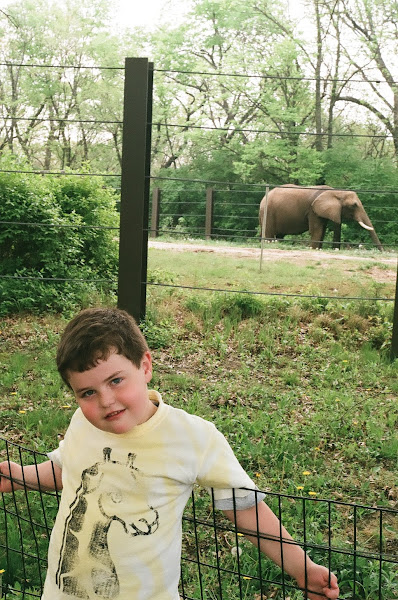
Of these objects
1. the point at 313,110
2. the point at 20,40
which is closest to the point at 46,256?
the point at 313,110

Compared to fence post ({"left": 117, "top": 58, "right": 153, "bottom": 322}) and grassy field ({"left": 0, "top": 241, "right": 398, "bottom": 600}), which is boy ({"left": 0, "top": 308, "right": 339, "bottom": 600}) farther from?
fence post ({"left": 117, "top": 58, "right": 153, "bottom": 322})

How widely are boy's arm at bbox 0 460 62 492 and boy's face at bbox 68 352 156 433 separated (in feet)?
1.42

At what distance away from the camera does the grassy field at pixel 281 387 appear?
3.76m

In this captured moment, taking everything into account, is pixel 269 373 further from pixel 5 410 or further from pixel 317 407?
pixel 5 410

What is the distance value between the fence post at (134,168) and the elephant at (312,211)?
6985mm

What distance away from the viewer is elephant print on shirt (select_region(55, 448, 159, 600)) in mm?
1703

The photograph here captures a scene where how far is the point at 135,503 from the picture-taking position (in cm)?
172

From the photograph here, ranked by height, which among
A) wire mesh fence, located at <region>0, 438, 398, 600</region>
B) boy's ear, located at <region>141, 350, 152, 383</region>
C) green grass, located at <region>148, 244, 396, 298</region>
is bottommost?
wire mesh fence, located at <region>0, 438, 398, 600</region>

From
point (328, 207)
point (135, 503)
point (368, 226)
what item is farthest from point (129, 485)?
point (328, 207)

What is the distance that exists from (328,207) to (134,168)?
7.92 m

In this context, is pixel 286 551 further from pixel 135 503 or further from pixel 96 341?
pixel 96 341

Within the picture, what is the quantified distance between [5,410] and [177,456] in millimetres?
3160

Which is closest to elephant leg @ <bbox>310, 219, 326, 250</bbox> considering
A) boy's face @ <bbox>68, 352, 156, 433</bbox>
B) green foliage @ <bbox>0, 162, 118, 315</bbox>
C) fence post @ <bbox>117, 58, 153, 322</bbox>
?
green foliage @ <bbox>0, 162, 118, 315</bbox>

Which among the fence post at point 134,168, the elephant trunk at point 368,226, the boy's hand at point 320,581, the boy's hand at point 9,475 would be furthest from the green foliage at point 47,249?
the elephant trunk at point 368,226
